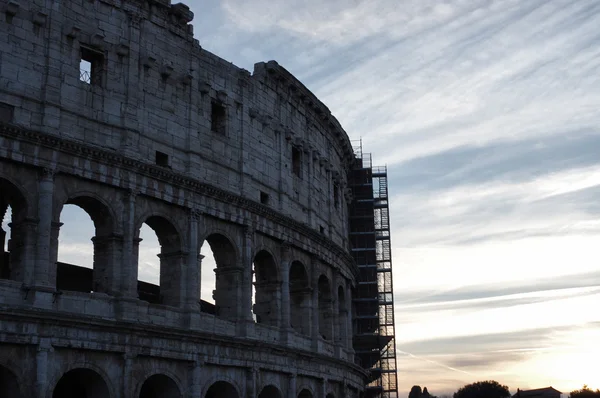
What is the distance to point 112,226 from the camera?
26.9m

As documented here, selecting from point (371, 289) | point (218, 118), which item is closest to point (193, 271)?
point (218, 118)

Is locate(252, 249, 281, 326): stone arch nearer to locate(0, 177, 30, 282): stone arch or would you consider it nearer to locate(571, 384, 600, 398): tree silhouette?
locate(0, 177, 30, 282): stone arch

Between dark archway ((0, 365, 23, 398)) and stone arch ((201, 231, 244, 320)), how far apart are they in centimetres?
955

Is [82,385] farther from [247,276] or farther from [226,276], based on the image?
[247,276]

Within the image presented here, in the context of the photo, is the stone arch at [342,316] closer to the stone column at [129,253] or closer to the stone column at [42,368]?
the stone column at [129,253]

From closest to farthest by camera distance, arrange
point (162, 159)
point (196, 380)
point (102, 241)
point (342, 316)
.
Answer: point (102, 241) < point (196, 380) < point (162, 159) < point (342, 316)

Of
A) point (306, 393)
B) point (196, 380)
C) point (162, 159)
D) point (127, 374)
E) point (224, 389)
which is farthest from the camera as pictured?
point (306, 393)

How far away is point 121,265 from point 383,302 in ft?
110

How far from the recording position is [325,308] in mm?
40250

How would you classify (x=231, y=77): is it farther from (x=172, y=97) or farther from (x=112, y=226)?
(x=112, y=226)

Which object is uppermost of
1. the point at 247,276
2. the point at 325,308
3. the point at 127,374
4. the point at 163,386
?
the point at 247,276

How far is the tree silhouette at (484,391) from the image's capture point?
101m

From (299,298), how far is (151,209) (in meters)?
11.1

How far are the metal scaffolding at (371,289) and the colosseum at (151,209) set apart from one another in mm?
16475
